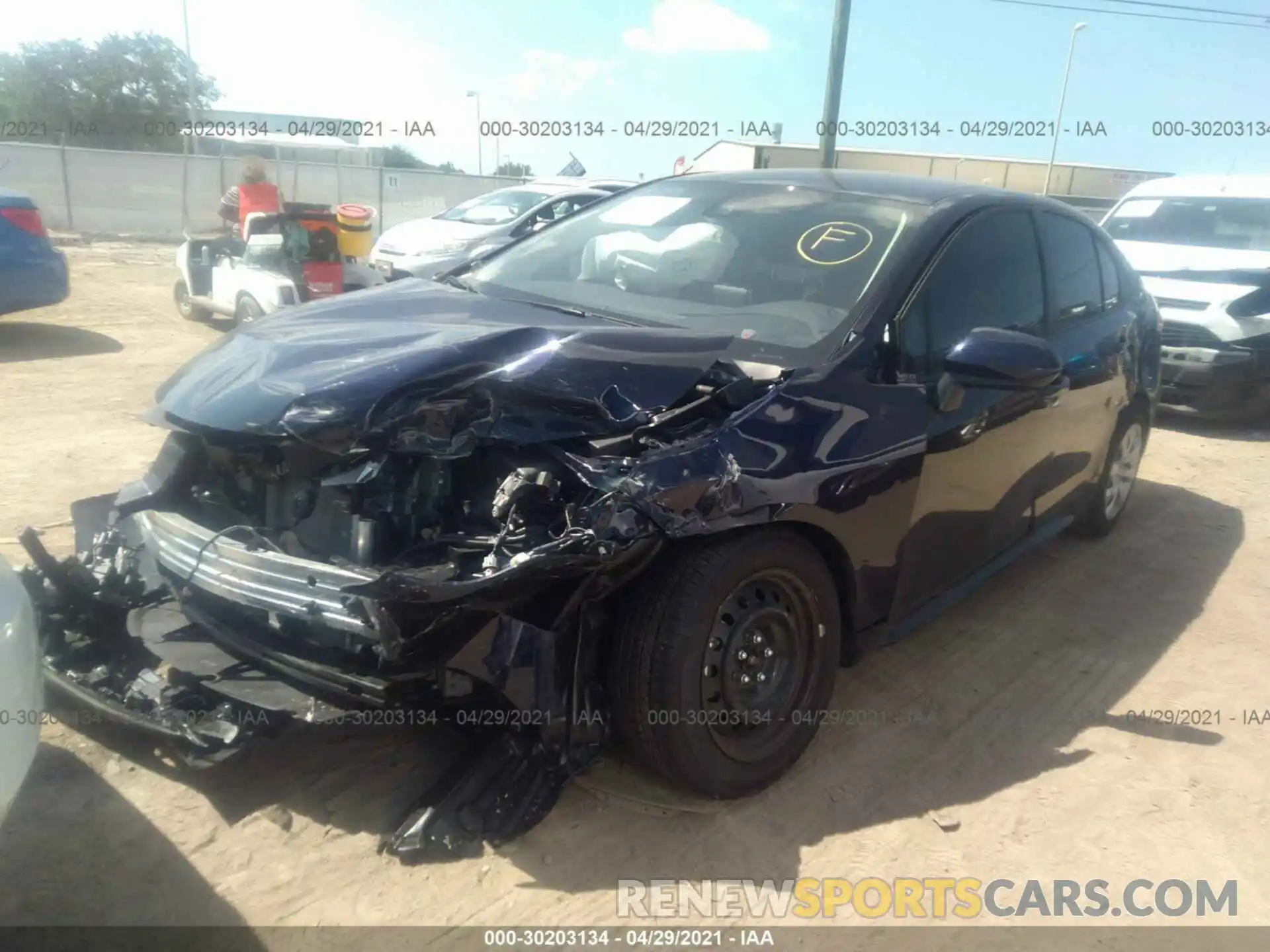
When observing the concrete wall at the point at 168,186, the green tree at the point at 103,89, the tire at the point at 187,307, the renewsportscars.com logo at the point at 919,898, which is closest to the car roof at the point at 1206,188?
the renewsportscars.com logo at the point at 919,898

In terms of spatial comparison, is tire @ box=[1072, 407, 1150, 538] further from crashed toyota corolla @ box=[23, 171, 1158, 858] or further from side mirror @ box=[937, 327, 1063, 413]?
side mirror @ box=[937, 327, 1063, 413]

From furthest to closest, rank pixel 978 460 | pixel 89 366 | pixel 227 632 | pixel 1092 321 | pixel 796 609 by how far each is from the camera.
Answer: pixel 89 366
pixel 1092 321
pixel 978 460
pixel 796 609
pixel 227 632

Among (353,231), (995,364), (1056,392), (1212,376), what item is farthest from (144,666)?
(1212,376)

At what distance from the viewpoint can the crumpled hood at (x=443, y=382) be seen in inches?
98.4

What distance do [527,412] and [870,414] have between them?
1.07 metres

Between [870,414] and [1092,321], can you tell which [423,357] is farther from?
[1092,321]

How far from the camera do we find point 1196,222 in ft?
29.9

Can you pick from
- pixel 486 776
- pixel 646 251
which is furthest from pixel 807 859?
pixel 646 251

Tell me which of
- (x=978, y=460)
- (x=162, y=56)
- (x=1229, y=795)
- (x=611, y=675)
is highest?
(x=162, y=56)

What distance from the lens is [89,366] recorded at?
7789mm

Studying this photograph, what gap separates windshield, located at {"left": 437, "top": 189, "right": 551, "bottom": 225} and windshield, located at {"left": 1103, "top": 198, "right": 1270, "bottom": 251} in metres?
7.41

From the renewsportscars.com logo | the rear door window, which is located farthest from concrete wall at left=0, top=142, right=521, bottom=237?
the renewsportscars.com logo

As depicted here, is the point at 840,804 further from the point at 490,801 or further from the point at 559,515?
the point at 559,515

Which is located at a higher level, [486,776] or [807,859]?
[486,776]
